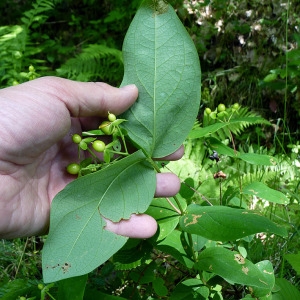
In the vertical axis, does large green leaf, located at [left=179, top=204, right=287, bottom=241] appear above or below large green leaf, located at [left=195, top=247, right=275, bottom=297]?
above

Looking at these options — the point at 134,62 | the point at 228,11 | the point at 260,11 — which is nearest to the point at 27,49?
the point at 228,11

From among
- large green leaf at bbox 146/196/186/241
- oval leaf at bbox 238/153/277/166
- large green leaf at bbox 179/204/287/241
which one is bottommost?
large green leaf at bbox 146/196/186/241

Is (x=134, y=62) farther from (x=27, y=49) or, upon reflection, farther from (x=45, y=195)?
(x=27, y=49)

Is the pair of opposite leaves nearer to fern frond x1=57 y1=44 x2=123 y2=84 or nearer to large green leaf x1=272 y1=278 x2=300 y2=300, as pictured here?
large green leaf x1=272 y1=278 x2=300 y2=300

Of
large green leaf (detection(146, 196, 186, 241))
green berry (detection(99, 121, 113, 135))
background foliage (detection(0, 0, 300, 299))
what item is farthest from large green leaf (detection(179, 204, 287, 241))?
background foliage (detection(0, 0, 300, 299))

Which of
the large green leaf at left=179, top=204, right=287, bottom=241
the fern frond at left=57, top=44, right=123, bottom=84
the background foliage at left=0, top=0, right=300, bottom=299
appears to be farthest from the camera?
the fern frond at left=57, top=44, right=123, bottom=84

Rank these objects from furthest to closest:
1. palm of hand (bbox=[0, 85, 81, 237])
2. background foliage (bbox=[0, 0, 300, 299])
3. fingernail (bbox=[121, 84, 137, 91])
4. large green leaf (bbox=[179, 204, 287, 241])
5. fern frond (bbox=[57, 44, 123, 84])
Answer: fern frond (bbox=[57, 44, 123, 84]) → background foliage (bbox=[0, 0, 300, 299]) → palm of hand (bbox=[0, 85, 81, 237]) → fingernail (bbox=[121, 84, 137, 91]) → large green leaf (bbox=[179, 204, 287, 241])

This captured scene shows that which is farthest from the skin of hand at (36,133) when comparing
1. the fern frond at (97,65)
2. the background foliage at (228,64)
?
the fern frond at (97,65)

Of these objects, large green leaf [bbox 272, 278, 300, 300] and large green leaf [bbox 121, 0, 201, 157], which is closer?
large green leaf [bbox 121, 0, 201, 157]
